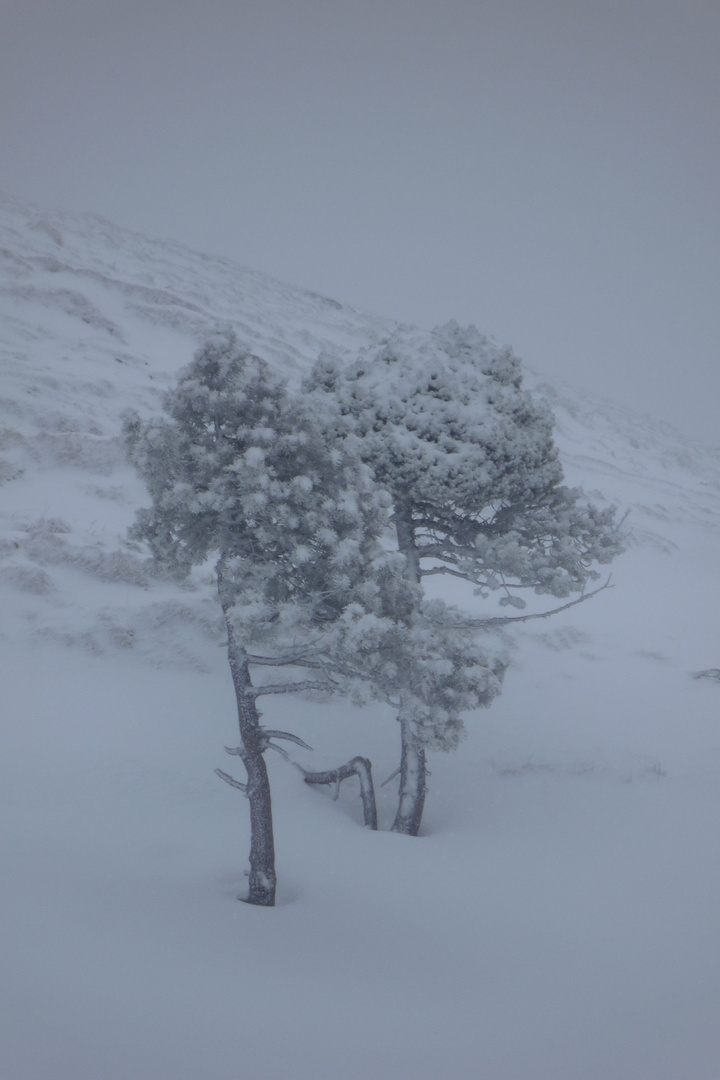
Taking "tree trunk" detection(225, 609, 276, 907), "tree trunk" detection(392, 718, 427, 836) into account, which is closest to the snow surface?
"tree trunk" detection(225, 609, 276, 907)

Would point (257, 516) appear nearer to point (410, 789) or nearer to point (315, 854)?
point (315, 854)

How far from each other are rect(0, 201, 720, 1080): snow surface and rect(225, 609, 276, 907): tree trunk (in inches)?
11.9

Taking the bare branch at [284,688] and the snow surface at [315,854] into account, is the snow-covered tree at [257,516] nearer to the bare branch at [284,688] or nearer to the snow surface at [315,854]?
the bare branch at [284,688]

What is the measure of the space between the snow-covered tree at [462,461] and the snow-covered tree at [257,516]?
7.50ft

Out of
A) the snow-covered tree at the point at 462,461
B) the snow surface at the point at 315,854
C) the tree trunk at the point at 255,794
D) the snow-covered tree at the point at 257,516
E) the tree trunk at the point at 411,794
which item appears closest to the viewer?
the snow surface at the point at 315,854

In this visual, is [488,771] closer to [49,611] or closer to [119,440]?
[49,611]

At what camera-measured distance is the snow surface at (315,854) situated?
18.2 ft

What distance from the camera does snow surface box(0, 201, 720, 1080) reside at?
554 centimetres

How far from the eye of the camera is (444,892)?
27.7 ft

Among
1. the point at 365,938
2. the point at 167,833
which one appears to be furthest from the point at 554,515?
the point at 167,833

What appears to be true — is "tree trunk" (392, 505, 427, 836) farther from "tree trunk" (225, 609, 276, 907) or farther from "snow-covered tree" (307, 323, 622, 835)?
"tree trunk" (225, 609, 276, 907)

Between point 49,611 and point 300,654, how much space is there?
8.18 metres

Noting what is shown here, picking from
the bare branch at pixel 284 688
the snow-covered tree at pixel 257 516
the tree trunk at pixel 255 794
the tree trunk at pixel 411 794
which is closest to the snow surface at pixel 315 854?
the tree trunk at pixel 255 794

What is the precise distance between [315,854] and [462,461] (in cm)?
606
